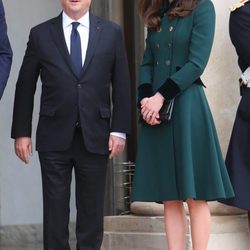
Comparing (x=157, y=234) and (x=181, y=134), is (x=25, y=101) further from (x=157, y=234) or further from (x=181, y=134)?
(x=157, y=234)

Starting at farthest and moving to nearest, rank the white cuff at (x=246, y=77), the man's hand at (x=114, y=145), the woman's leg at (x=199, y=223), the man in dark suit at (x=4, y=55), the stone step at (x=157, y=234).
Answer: the stone step at (x=157, y=234)
the white cuff at (x=246, y=77)
the man's hand at (x=114, y=145)
the woman's leg at (x=199, y=223)
the man in dark suit at (x=4, y=55)

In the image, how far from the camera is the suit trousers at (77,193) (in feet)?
16.8

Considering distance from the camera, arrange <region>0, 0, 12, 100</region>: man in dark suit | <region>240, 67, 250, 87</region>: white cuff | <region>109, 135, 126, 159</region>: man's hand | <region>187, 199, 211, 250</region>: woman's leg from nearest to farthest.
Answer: <region>0, 0, 12, 100</region>: man in dark suit
<region>187, 199, 211, 250</region>: woman's leg
<region>109, 135, 126, 159</region>: man's hand
<region>240, 67, 250, 87</region>: white cuff

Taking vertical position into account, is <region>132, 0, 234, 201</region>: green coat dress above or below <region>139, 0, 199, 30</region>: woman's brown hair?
below

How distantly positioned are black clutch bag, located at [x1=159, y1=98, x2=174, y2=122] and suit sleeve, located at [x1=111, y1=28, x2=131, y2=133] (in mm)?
283

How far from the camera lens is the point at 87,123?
511cm

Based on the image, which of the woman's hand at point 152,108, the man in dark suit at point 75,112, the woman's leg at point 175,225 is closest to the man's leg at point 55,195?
the man in dark suit at point 75,112

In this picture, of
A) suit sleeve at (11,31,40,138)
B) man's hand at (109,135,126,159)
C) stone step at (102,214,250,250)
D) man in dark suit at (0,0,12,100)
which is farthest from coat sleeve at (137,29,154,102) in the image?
stone step at (102,214,250,250)

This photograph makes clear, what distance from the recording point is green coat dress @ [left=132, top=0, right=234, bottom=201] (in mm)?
5051

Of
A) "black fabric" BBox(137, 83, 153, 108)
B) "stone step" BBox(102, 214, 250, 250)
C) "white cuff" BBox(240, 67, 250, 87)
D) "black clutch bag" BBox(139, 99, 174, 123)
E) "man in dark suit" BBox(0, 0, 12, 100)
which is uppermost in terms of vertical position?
"man in dark suit" BBox(0, 0, 12, 100)

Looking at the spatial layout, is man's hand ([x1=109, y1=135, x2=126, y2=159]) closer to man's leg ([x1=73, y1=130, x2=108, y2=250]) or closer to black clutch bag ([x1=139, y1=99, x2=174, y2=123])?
man's leg ([x1=73, y1=130, x2=108, y2=250])

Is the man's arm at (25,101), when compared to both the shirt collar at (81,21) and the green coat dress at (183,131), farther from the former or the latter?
the green coat dress at (183,131)

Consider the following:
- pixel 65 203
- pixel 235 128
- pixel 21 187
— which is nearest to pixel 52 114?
pixel 65 203

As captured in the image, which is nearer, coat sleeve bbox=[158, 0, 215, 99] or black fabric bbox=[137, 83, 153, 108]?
coat sleeve bbox=[158, 0, 215, 99]
